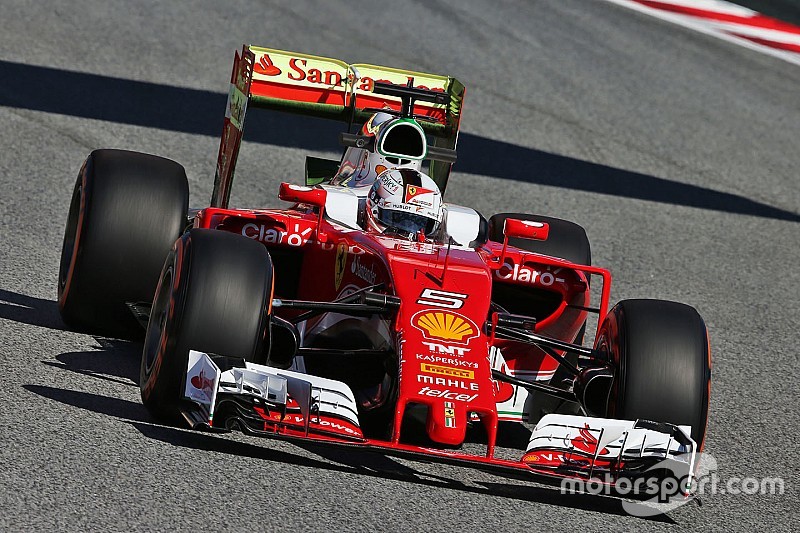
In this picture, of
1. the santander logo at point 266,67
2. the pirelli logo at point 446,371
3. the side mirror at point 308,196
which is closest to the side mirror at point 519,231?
the side mirror at point 308,196

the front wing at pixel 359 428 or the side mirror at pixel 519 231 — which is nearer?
the front wing at pixel 359 428

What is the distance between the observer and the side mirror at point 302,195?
670 cm

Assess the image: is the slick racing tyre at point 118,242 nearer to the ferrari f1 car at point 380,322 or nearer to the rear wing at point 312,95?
the ferrari f1 car at point 380,322

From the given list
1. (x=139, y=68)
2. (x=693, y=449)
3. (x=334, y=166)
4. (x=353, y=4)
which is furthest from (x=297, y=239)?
(x=353, y=4)

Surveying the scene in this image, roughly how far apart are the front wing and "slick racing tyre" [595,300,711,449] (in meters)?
0.26

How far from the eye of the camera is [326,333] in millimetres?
6672

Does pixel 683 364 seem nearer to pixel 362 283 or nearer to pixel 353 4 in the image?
pixel 362 283

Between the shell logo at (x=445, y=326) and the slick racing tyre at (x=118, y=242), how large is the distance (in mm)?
1579

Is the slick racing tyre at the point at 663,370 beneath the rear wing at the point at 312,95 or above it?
beneath

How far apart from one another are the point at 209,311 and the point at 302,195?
1.27m

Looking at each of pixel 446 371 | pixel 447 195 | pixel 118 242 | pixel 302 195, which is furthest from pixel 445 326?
pixel 447 195

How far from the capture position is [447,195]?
11.8 metres

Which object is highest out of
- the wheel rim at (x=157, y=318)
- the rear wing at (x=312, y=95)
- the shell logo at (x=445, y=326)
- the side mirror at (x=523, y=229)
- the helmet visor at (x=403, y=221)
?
the rear wing at (x=312, y=95)

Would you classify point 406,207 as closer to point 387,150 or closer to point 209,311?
point 387,150
